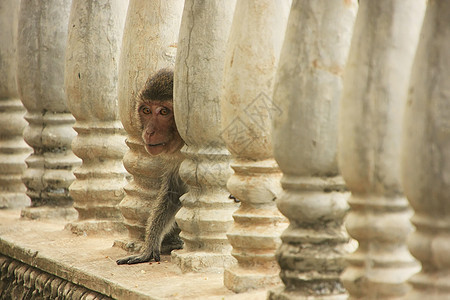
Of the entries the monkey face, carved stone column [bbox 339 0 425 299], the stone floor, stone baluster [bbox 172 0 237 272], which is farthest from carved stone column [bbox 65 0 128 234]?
carved stone column [bbox 339 0 425 299]

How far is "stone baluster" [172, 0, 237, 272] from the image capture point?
3.98 meters

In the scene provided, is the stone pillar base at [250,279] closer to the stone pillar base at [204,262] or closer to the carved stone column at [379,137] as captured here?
the stone pillar base at [204,262]

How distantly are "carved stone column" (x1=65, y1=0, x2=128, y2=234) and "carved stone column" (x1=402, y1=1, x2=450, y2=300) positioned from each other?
3.07m

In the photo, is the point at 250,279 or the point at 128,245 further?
the point at 128,245

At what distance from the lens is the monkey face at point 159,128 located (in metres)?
4.43

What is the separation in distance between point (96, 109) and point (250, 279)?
6.67 feet

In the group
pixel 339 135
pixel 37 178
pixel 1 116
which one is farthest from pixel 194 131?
pixel 1 116

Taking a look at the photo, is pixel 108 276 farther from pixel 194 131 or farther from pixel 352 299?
pixel 352 299

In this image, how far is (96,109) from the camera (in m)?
5.18

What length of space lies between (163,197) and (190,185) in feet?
1.15

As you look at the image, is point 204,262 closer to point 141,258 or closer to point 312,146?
point 141,258

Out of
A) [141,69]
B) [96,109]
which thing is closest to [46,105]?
[96,109]

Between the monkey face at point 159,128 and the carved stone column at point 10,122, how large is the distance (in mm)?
1974

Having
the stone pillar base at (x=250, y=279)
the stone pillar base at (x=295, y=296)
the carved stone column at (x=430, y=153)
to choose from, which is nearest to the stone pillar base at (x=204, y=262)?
the stone pillar base at (x=250, y=279)
